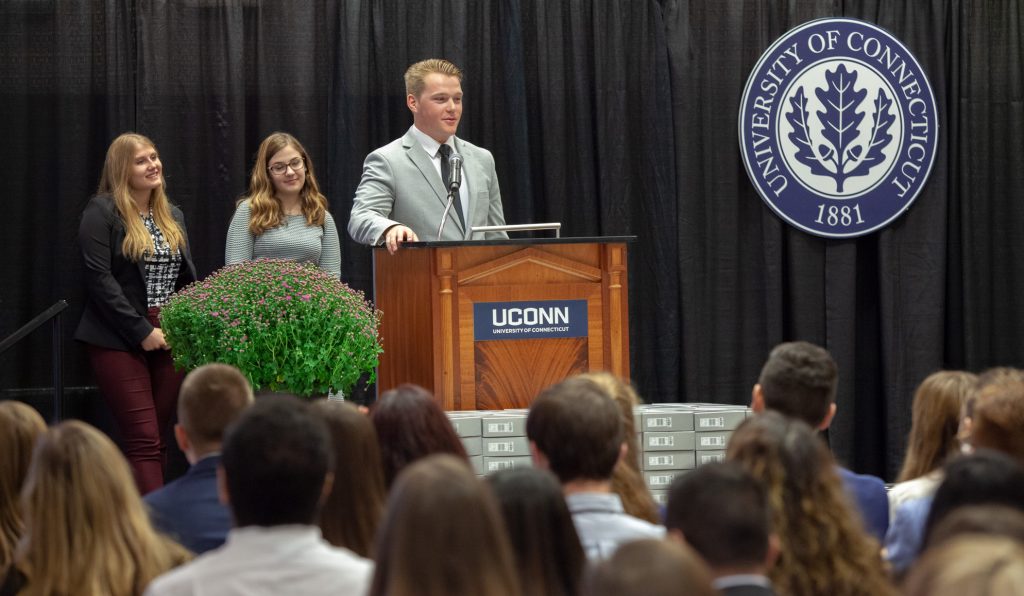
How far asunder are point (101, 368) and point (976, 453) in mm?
3685

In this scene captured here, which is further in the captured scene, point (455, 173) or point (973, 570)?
point (455, 173)

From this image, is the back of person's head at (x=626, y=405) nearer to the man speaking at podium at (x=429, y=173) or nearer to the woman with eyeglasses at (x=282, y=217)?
the man speaking at podium at (x=429, y=173)

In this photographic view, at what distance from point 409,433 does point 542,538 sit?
0.77m

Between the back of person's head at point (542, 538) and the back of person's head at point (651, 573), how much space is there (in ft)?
1.84

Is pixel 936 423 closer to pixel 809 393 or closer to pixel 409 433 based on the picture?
pixel 809 393

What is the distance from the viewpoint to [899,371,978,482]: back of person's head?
2971mm

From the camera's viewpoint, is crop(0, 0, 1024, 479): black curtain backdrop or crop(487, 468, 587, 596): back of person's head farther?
crop(0, 0, 1024, 479): black curtain backdrop

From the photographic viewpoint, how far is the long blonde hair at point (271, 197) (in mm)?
Result: 4863

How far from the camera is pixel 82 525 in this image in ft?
6.62

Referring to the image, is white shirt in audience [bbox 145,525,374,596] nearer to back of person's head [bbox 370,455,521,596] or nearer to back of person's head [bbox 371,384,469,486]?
A: back of person's head [bbox 370,455,521,596]

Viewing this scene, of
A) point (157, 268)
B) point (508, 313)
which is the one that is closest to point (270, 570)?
point (508, 313)

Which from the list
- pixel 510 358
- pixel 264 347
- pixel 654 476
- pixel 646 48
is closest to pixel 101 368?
pixel 264 347

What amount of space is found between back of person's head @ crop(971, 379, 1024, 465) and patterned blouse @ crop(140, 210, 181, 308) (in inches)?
129

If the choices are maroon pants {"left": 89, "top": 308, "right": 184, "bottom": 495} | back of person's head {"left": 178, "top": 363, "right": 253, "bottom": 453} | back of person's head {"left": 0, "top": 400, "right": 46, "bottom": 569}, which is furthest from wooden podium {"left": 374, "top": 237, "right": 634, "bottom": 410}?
back of person's head {"left": 0, "top": 400, "right": 46, "bottom": 569}
